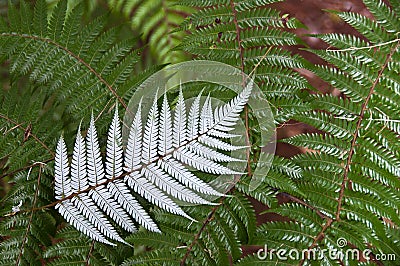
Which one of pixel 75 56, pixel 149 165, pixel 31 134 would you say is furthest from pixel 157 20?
pixel 149 165

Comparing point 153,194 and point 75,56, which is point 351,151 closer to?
point 153,194

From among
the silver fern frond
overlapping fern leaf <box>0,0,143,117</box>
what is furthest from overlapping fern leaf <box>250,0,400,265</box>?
overlapping fern leaf <box>0,0,143,117</box>

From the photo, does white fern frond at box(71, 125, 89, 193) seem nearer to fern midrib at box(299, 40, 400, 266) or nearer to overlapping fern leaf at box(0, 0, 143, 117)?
overlapping fern leaf at box(0, 0, 143, 117)

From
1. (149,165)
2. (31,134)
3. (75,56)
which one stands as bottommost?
(31,134)

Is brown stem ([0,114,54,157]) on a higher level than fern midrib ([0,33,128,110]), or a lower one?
lower

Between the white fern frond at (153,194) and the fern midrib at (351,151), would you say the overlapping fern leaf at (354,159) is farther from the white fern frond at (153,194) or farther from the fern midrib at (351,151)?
the white fern frond at (153,194)

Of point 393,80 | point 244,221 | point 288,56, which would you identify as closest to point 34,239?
point 244,221
